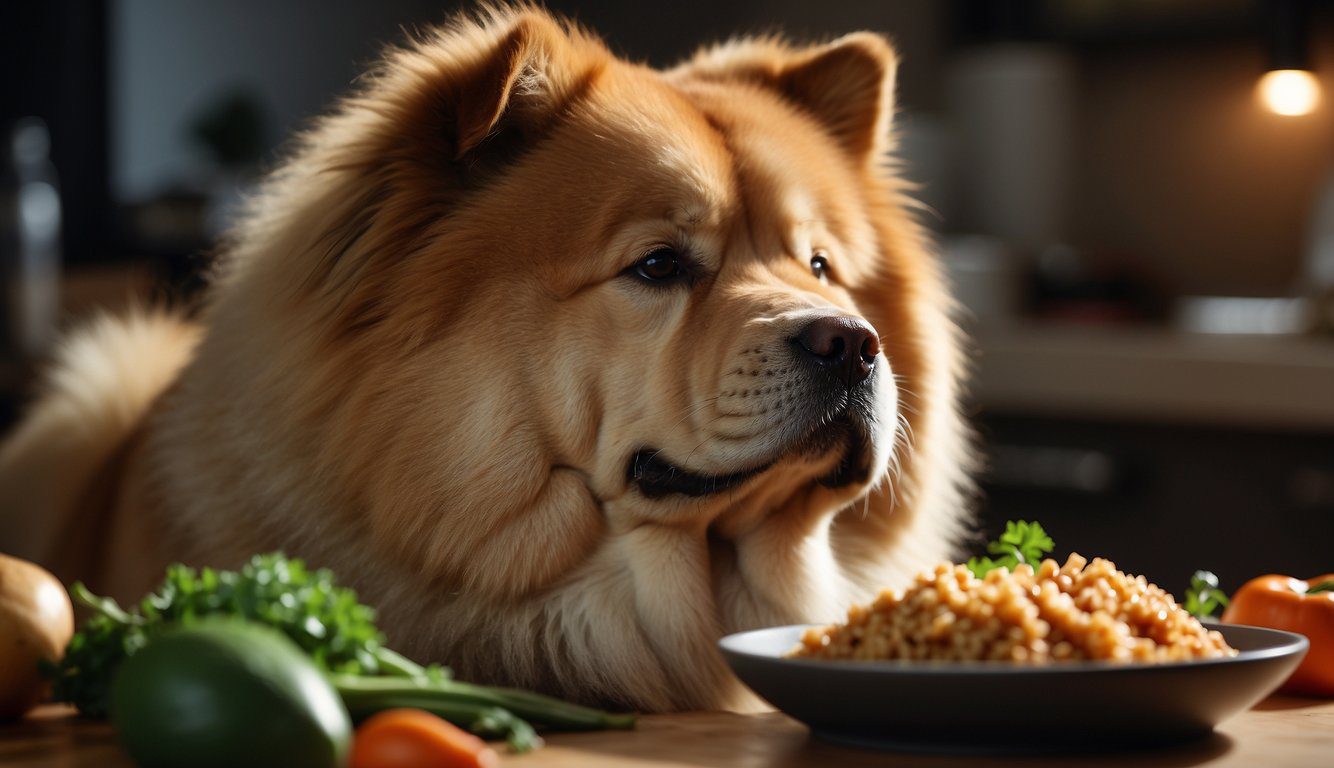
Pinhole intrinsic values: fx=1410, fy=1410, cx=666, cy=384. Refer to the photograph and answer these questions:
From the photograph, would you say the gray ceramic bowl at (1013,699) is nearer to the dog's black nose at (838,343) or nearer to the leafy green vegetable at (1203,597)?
the leafy green vegetable at (1203,597)

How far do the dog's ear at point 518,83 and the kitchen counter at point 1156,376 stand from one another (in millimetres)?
1642

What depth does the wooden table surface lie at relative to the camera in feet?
3.06

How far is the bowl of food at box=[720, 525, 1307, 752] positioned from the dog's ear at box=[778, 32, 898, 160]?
0.94m

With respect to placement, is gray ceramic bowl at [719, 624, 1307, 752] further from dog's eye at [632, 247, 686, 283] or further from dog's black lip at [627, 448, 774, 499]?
dog's eye at [632, 247, 686, 283]

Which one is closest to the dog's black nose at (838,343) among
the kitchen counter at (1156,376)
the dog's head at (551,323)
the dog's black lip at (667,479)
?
the dog's head at (551,323)

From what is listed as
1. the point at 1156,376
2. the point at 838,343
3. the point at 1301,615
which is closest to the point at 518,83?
the point at 838,343

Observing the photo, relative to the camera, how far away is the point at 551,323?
149 cm

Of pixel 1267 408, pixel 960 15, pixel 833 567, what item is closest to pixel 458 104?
pixel 833 567

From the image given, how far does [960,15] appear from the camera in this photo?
A: 4.41m

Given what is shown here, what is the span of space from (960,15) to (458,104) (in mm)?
3249

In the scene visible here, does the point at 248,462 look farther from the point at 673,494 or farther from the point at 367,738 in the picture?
the point at 367,738

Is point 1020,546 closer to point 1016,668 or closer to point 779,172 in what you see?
point 1016,668

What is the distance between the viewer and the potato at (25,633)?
1.04 metres

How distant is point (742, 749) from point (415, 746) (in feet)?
0.85
